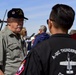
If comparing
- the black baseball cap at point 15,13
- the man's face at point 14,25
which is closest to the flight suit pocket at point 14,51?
the man's face at point 14,25

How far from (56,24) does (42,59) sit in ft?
1.13

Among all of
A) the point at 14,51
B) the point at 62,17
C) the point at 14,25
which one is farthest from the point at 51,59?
the point at 14,25

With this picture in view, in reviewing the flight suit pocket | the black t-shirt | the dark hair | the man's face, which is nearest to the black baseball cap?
the man's face

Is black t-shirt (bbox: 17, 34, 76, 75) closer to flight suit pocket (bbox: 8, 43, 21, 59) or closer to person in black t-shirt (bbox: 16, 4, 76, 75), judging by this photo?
person in black t-shirt (bbox: 16, 4, 76, 75)

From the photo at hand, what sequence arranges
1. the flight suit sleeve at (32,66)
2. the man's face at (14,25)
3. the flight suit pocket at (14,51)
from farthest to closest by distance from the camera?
the man's face at (14,25)
the flight suit pocket at (14,51)
the flight suit sleeve at (32,66)

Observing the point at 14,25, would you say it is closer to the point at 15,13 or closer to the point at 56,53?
the point at 15,13

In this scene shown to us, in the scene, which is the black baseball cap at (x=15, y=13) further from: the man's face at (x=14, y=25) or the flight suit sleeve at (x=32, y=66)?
the flight suit sleeve at (x=32, y=66)

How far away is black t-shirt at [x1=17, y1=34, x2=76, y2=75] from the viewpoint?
2.51m

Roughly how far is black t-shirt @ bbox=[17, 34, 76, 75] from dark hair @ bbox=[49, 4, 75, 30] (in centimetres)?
11

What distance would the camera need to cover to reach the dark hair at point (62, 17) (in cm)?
265

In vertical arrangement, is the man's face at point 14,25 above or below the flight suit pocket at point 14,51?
above

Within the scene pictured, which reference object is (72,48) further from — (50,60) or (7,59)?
(7,59)

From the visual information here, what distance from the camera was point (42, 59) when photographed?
2.51 meters

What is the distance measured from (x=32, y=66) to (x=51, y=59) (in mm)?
163
